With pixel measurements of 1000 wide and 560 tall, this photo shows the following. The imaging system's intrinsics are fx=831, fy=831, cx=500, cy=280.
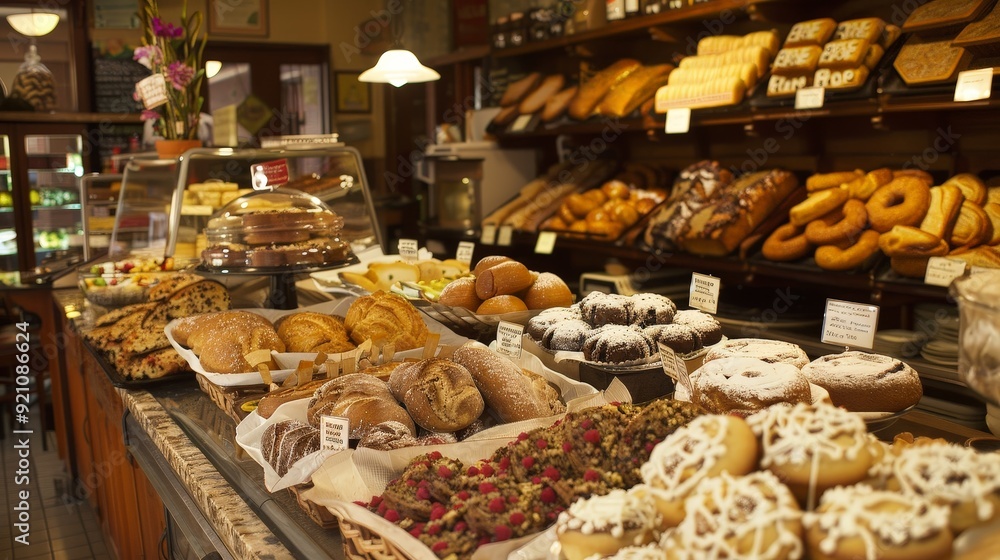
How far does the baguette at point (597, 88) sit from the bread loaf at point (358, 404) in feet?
10.1

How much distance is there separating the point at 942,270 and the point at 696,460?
2.31 meters

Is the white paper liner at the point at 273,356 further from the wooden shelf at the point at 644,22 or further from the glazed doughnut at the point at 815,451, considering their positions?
the wooden shelf at the point at 644,22

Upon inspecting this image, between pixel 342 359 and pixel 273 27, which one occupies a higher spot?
pixel 273 27

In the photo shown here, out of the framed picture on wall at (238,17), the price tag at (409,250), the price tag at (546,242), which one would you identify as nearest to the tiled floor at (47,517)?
the price tag at (409,250)

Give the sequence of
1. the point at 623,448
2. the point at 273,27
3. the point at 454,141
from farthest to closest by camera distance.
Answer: the point at 273,27 → the point at 454,141 → the point at 623,448

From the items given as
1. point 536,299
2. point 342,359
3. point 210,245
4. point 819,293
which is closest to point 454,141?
point 819,293

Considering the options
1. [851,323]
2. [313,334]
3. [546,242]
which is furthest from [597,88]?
[851,323]

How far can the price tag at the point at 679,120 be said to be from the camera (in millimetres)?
3787

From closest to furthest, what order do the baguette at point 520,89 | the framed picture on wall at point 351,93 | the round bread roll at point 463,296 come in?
1. the round bread roll at point 463,296
2. the baguette at point 520,89
3. the framed picture on wall at point 351,93

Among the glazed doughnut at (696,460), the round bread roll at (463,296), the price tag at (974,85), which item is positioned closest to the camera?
the glazed doughnut at (696,460)

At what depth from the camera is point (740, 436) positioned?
83 centimetres

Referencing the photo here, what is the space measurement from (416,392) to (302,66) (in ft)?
25.2

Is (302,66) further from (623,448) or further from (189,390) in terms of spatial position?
(623,448)

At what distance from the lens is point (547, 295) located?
2281mm
